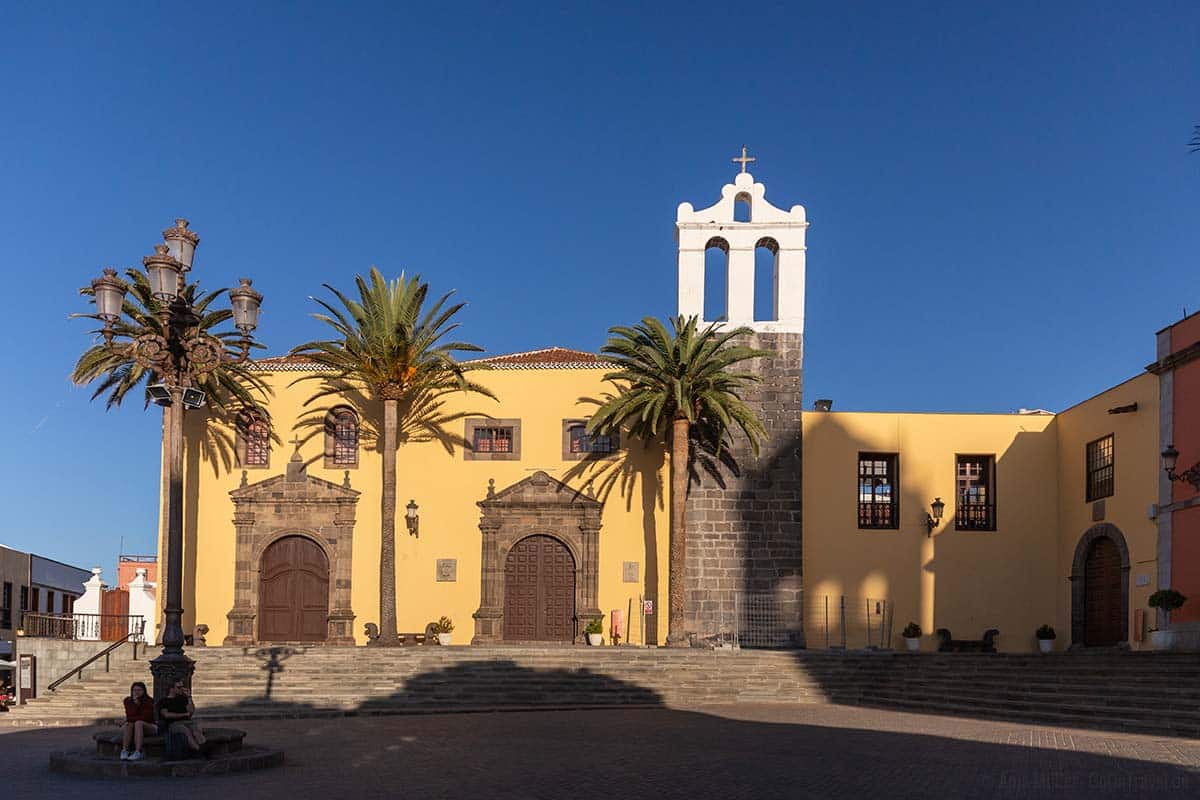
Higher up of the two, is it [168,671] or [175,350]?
[175,350]

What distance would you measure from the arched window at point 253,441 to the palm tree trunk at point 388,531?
3471 mm

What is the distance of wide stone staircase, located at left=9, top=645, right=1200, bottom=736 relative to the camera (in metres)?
20.2

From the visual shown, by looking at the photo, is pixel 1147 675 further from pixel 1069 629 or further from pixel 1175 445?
pixel 1069 629

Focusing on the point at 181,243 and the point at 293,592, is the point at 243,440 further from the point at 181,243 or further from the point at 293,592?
the point at 181,243

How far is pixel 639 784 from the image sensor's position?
471 inches

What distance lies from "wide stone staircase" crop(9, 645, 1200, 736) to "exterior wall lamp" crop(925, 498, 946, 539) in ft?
15.1

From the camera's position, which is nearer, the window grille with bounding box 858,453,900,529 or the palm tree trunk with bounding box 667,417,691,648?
the palm tree trunk with bounding box 667,417,691,648

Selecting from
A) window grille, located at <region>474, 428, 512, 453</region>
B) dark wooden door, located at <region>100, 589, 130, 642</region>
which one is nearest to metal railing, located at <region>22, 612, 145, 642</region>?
dark wooden door, located at <region>100, 589, 130, 642</region>

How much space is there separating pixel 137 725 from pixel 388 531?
15.1 metres

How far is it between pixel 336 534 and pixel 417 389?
3889 millimetres

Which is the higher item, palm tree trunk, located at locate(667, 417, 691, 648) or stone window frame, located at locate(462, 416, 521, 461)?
stone window frame, located at locate(462, 416, 521, 461)

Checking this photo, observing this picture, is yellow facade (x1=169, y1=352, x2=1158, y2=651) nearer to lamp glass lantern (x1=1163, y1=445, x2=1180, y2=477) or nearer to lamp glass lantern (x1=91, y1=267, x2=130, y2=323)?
lamp glass lantern (x1=1163, y1=445, x2=1180, y2=477)

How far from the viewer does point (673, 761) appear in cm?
1373

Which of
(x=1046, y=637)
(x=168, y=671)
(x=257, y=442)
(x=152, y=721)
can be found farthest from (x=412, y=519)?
(x=152, y=721)
